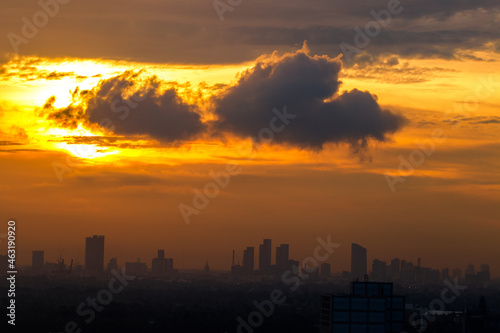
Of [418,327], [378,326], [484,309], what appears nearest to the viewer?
[378,326]

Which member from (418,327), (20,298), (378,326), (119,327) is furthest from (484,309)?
(20,298)

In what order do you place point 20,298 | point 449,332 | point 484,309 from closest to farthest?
point 484,309 → point 449,332 → point 20,298

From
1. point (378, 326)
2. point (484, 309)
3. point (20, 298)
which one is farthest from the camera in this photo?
point (20, 298)

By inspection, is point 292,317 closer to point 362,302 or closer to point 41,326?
point 41,326

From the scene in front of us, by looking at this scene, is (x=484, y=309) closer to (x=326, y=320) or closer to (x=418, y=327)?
(x=418, y=327)

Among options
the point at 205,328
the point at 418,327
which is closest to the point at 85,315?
the point at 205,328

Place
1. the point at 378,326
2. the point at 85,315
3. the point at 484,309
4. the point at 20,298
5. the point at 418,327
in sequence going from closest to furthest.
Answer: the point at 378,326
the point at 484,309
the point at 418,327
the point at 85,315
the point at 20,298

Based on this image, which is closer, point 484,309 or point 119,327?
point 484,309

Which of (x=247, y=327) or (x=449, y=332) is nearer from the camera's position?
(x=449, y=332)
